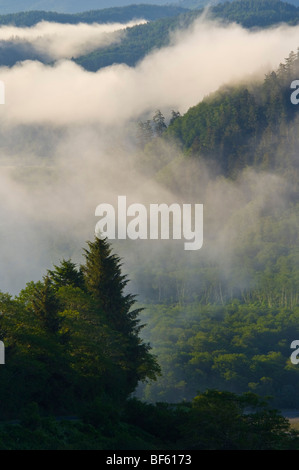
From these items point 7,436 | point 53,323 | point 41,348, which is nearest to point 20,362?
point 41,348

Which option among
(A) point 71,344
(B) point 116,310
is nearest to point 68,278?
(B) point 116,310

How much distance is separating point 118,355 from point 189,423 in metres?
23.0

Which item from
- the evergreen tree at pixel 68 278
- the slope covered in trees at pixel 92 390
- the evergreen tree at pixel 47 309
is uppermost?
the evergreen tree at pixel 68 278

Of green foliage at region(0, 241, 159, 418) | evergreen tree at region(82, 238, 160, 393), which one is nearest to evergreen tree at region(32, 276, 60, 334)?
green foliage at region(0, 241, 159, 418)

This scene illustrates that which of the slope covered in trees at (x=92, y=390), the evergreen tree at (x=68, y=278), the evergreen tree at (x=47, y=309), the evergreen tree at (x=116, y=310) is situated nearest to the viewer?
the slope covered in trees at (x=92, y=390)

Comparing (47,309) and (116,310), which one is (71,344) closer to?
(47,309)

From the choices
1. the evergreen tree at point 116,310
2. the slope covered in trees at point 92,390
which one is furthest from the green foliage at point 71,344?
the slope covered in trees at point 92,390

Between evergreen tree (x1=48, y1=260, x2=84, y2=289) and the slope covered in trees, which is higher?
evergreen tree (x1=48, y1=260, x2=84, y2=289)

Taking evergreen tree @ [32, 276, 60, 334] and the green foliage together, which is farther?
evergreen tree @ [32, 276, 60, 334]

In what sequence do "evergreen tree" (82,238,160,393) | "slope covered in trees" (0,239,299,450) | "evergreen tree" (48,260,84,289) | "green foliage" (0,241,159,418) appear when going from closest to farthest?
"slope covered in trees" (0,239,299,450), "green foliage" (0,241,159,418), "evergreen tree" (82,238,160,393), "evergreen tree" (48,260,84,289)

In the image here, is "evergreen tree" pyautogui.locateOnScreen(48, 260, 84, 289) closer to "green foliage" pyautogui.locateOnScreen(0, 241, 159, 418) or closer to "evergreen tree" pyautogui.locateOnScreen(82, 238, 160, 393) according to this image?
"green foliage" pyautogui.locateOnScreen(0, 241, 159, 418)

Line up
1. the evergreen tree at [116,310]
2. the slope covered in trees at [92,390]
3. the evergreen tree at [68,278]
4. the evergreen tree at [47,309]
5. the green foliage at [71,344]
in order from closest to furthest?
the slope covered in trees at [92,390] < the green foliage at [71,344] < the evergreen tree at [47,309] < the evergreen tree at [116,310] < the evergreen tree at [68,278]

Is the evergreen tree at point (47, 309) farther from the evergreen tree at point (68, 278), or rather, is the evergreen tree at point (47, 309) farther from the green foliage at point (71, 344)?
the evergreen tree at point (68, 278)

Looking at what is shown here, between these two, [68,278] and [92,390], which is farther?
[68,278]
